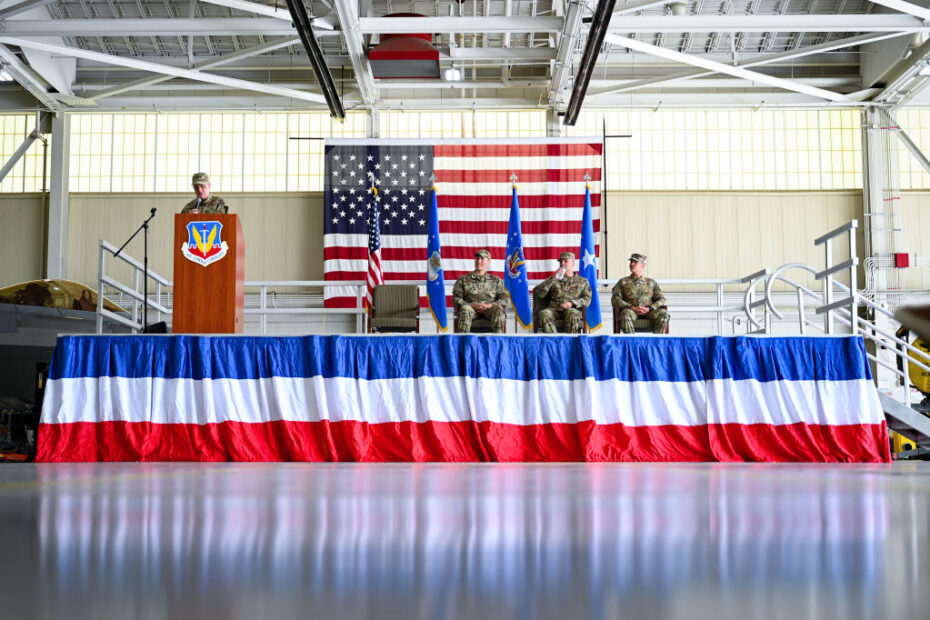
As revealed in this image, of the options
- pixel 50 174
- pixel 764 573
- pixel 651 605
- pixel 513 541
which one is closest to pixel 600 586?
pixel 651 605

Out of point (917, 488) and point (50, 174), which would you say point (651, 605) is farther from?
point (50, 174)

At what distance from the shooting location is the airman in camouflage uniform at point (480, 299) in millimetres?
7555

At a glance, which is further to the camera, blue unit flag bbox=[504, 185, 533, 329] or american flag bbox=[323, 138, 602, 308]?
american flag bbox=[323, 138, 602, 308]

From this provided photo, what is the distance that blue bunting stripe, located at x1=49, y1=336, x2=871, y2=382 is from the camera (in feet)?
20.6

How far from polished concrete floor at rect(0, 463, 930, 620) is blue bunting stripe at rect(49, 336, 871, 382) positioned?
3764 mm

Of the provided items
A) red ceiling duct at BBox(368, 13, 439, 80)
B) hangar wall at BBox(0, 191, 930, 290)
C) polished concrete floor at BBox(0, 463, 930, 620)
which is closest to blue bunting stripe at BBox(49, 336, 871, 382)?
polished concrete floor at BBox(0, 463, 930, 620)

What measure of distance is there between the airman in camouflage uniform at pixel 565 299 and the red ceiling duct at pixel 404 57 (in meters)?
5.17

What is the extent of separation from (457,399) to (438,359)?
0.31 meters

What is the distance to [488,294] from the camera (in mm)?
7828

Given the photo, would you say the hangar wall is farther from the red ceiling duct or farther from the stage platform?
the stage platform

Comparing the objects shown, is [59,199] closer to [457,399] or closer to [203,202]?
[203,202]

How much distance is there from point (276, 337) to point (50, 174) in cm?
945

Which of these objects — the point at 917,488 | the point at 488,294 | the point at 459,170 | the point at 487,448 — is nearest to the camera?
the point at 917,488

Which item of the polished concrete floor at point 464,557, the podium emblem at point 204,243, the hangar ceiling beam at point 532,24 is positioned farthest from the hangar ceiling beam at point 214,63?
the polished concrete floor at point 464,557
